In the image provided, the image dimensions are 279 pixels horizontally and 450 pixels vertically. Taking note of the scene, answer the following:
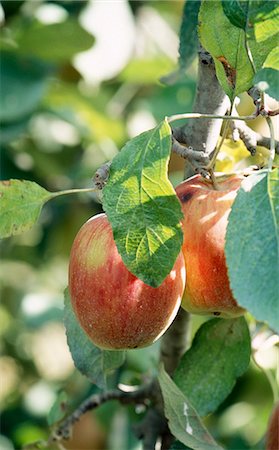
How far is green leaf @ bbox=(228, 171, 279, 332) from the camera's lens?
0.72 meters

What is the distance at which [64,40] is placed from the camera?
69.7 inches

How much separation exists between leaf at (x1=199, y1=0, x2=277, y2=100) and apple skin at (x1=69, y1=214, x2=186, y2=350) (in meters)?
0.16

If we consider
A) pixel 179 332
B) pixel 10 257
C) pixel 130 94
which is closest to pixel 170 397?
pixel 179 332

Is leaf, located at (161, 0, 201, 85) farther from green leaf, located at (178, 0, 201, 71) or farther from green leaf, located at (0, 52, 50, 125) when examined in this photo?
green leaf, located at (0, 52, 50, 125)

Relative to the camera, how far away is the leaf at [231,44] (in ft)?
2.62

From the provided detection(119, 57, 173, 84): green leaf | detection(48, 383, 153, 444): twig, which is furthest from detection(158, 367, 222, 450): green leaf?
detection(119, 57, 173, 84): green leaf

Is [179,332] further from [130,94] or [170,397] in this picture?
[130,94]

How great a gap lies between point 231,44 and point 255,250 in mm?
190

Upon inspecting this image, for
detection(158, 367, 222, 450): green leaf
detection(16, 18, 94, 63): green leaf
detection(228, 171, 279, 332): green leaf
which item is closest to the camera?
detection(228, 171, 279, 332): green leaf

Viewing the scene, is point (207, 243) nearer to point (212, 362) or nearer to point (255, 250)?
point (255, 250)

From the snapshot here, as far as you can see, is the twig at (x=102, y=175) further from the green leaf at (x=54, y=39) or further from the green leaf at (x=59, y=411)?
the green leaf at (x=54, y=39)

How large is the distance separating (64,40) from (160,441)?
867 millimetres

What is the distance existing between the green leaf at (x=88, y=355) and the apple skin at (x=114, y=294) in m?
0.17

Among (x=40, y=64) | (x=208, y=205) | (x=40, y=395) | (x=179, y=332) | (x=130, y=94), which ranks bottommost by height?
(x=40, y=395)
